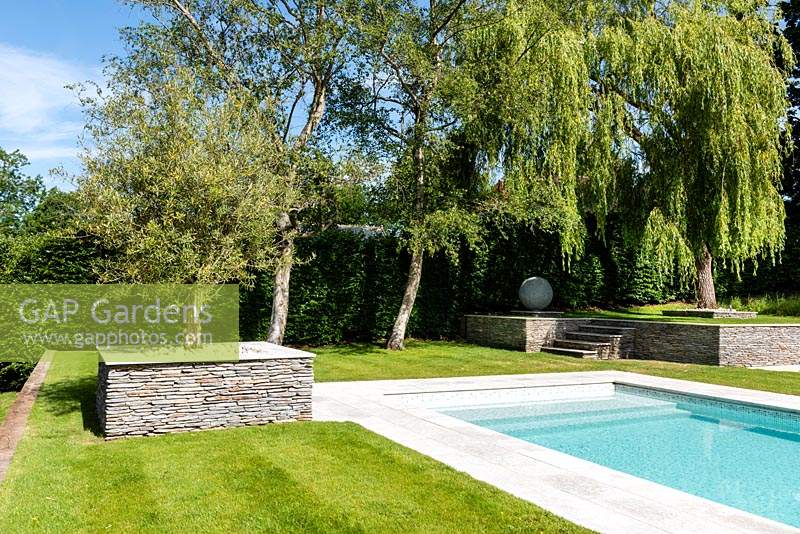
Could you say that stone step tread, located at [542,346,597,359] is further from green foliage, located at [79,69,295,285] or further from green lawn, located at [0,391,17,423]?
green lawn, located at [0,391,17,423]

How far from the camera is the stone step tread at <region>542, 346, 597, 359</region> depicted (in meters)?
16.2

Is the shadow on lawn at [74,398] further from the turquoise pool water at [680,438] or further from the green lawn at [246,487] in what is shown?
the turquoise pool water at [680,438]

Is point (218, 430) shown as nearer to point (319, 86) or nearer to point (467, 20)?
point (319, 86)

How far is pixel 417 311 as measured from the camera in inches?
741

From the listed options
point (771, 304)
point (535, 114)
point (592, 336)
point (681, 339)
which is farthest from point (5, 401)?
point (771, 304)

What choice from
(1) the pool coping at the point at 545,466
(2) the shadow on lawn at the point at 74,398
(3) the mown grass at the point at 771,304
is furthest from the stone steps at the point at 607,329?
(2) the shadow on lawn at the point at 74,398

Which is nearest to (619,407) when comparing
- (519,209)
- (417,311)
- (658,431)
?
(658,431)

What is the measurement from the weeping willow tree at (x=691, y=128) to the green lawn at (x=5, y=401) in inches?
→ 557

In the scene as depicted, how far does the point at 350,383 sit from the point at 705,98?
1172 cm

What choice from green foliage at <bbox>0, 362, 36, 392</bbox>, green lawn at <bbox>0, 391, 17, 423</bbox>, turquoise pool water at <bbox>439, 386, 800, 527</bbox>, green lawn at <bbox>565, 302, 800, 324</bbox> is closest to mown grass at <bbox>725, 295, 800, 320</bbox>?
green lawn at <bbox>565, 302, 800, 324</bbox>

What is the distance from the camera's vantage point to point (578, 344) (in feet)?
54.7

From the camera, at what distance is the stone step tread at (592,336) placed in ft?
54.9

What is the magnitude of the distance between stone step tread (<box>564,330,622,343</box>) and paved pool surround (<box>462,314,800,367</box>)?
15 cm

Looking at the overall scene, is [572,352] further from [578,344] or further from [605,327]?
[605,327]
